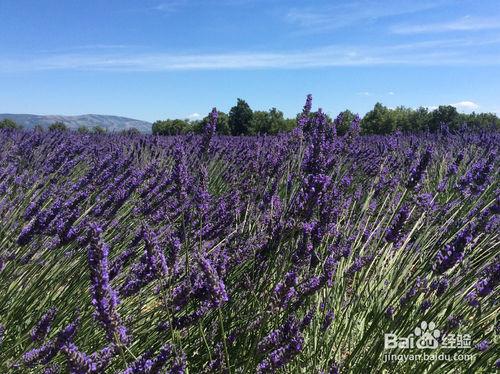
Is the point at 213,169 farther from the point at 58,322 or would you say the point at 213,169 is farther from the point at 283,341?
the point at 283,341

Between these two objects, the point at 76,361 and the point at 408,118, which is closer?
→ the point at 76,361

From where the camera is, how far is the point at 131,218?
10.5 ft

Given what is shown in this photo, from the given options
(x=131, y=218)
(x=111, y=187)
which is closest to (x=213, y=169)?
(x=131, y=218)

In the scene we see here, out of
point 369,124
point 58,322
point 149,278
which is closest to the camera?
point 149,278

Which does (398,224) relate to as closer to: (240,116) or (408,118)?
(240,116)

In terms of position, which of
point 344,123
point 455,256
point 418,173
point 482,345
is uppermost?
point 344,123

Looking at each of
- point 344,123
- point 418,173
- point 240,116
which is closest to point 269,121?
point 240,116

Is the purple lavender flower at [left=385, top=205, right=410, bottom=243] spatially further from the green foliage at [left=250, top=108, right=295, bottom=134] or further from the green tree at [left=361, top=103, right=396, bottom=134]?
the green tree at [left=361, top=103, right=396, bottom=134]

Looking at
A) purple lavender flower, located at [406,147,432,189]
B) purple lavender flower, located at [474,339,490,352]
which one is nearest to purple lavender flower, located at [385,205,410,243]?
purple lavender flower, located at [406,147,432,189]

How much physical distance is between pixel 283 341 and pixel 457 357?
839 millimetres

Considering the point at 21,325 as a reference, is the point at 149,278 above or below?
above

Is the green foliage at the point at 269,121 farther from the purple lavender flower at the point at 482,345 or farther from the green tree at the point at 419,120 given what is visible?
the purple lavender flower at the point at 482,345

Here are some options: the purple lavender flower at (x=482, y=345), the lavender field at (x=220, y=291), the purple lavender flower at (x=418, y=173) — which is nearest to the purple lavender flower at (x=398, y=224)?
the lavender field at (x=220, y=291)

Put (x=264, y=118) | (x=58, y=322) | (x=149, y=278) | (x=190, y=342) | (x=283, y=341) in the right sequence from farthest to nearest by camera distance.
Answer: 1. (x=264, y=118)
2. (x=58, y=322)
3. (x=190, y=342)
4. (x=149, y=278)
5. (x=283, y=341)
